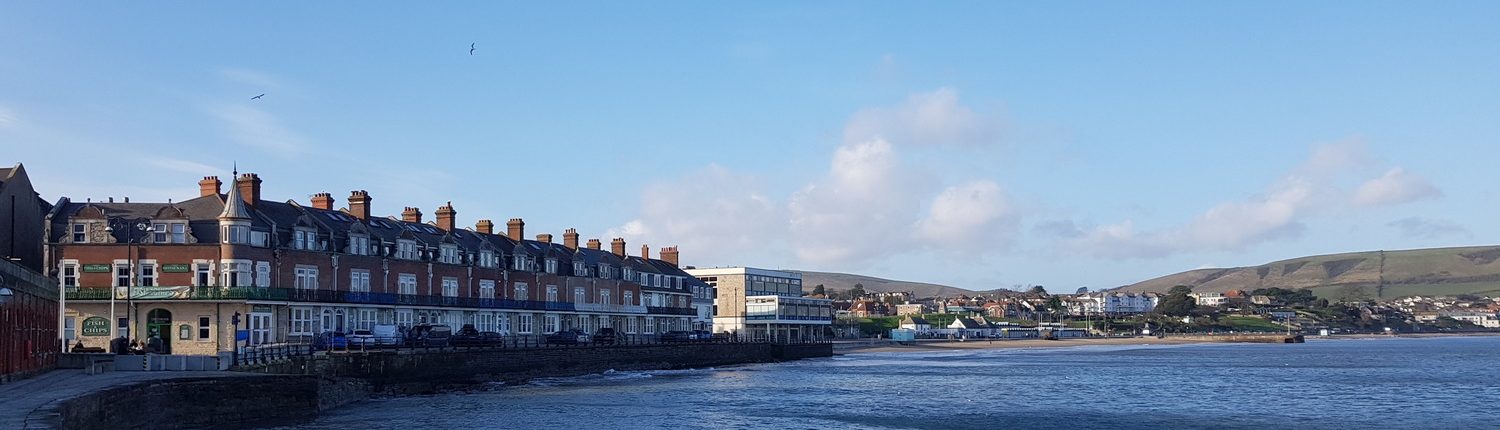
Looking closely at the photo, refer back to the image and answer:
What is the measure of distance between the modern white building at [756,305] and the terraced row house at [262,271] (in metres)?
51.7

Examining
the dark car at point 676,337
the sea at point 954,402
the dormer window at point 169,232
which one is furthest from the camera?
the dark car at point 676,337

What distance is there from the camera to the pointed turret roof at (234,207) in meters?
65.4

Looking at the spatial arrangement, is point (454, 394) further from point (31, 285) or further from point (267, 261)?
point (31, 285)

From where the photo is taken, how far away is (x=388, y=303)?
7675cm

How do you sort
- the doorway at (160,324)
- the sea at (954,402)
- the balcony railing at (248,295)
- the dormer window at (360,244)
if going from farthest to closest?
the dormer window at (360,244)
the doorway at (160,324)
the balcony railing at (248,295)
the sea at (954,402)

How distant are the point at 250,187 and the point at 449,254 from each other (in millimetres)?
19289

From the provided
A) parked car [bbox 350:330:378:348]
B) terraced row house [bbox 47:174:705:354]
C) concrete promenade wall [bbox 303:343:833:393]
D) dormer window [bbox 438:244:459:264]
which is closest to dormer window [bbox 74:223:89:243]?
terraced row house [bbox 47:174:705:354]

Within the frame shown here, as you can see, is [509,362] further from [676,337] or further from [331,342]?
[676,337]

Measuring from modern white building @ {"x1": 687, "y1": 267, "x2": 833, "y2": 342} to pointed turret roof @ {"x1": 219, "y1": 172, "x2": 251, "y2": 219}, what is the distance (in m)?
81.7

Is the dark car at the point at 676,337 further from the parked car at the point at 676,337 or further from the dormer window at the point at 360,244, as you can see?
the dormer window at the point at 360,244

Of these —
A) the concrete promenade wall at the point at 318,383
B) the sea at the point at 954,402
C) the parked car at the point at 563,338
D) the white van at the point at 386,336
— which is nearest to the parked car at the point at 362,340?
the white van at the point at 386,336

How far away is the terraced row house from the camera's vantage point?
63.8 meters

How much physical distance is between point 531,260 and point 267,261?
3224 cm

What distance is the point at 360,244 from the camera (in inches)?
3019
